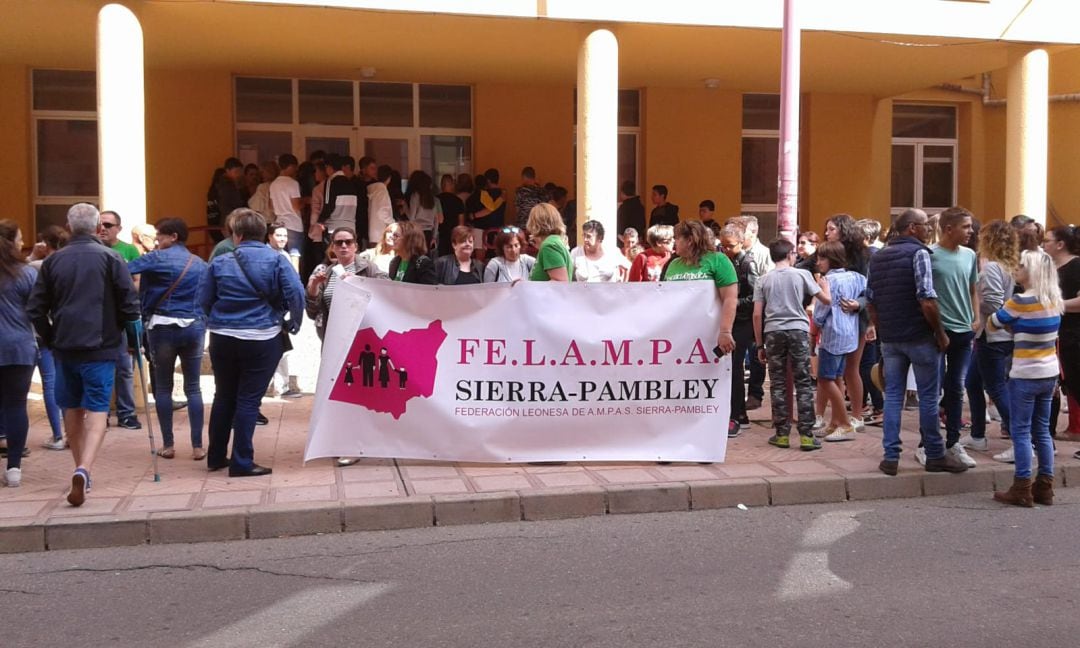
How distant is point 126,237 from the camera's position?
10828 mm

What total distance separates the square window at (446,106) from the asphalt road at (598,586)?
35.0 feet

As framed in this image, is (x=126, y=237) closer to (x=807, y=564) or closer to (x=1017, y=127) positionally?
(x=807, y=564)

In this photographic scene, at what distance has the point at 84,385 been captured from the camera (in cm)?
696

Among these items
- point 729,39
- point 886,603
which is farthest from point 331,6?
point 886,603

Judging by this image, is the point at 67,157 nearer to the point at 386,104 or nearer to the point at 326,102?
the point at 326,102

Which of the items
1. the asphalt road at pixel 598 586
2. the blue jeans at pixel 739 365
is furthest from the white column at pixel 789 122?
the asphalt road at pixel 598 586

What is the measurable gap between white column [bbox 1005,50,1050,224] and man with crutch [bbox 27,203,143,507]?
10845 mm

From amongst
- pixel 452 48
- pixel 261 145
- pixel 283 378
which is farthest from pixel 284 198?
pixel 283 378

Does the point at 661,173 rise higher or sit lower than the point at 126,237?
higher

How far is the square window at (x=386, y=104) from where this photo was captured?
53.0 feet

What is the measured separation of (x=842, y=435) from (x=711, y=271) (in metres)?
1.92

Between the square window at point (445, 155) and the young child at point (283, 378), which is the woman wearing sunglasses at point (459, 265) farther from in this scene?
the square window at point (445, 155)

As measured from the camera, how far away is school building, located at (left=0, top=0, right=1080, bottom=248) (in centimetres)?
1188

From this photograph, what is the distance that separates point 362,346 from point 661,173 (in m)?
10.2
